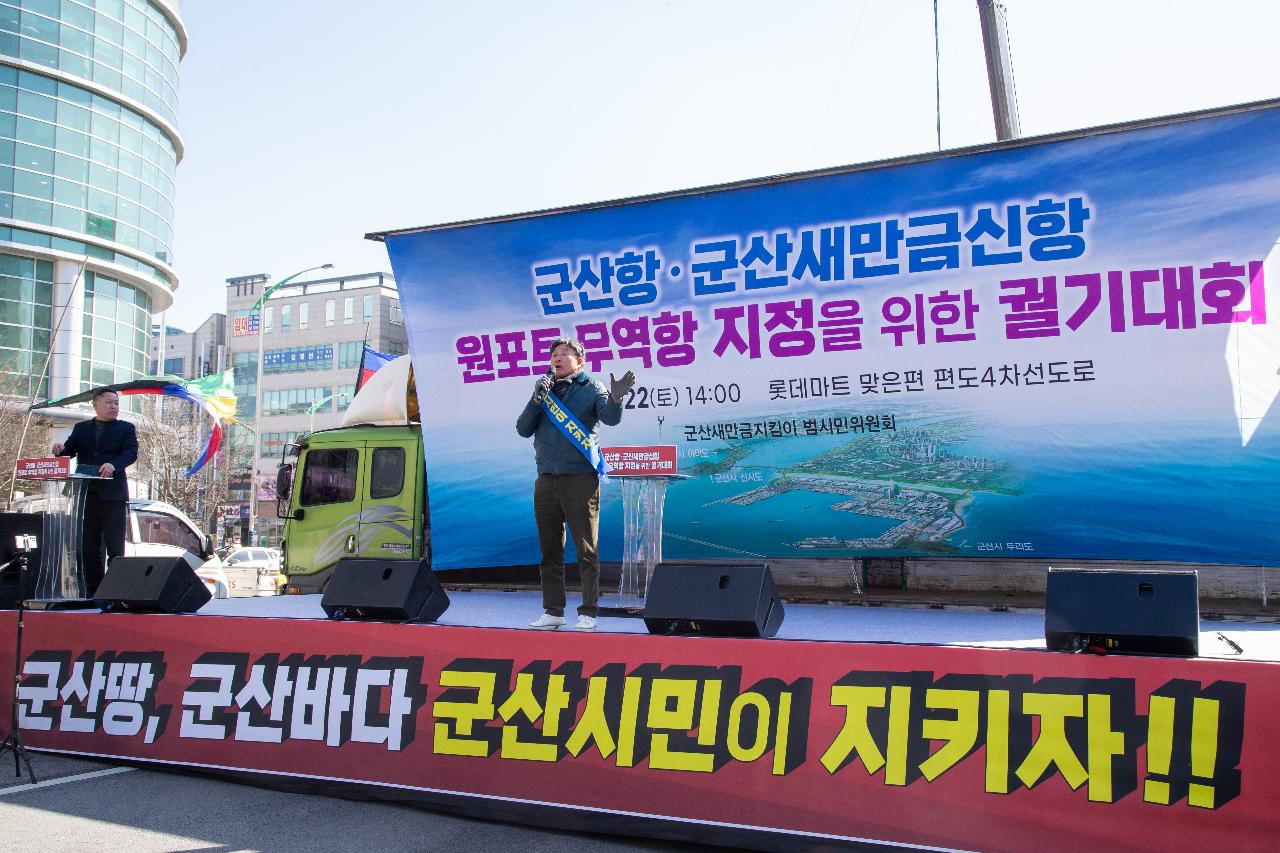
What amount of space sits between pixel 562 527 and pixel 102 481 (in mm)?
3630

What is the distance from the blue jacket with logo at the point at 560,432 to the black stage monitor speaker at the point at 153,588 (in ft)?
7.04

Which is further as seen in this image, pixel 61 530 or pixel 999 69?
pixel 999 69

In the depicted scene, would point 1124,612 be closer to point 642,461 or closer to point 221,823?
point 642,461

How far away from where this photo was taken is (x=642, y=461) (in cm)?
555

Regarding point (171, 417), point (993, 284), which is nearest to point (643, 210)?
point (993, 284)

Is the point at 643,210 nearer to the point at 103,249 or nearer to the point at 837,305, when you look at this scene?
the point at 837,305

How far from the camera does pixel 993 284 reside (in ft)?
21.4

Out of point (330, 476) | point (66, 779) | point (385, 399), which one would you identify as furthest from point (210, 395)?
point (66, 779)

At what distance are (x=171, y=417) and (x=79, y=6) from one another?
15.8 metres

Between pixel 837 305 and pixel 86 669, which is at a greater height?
pixel 837 305

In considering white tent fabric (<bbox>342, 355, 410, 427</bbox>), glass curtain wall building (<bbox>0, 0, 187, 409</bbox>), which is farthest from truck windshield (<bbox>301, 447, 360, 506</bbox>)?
glass curtain wall building (<bbox>0, 0, 187, 409</bbox>)

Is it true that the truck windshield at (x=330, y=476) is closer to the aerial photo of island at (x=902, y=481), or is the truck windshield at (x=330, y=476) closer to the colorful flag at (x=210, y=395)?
the aerial photo of island at (x=902, y=481)

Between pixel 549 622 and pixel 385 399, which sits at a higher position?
pixel 385 399

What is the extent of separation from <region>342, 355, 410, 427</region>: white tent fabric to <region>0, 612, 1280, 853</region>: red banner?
13.6 feet
